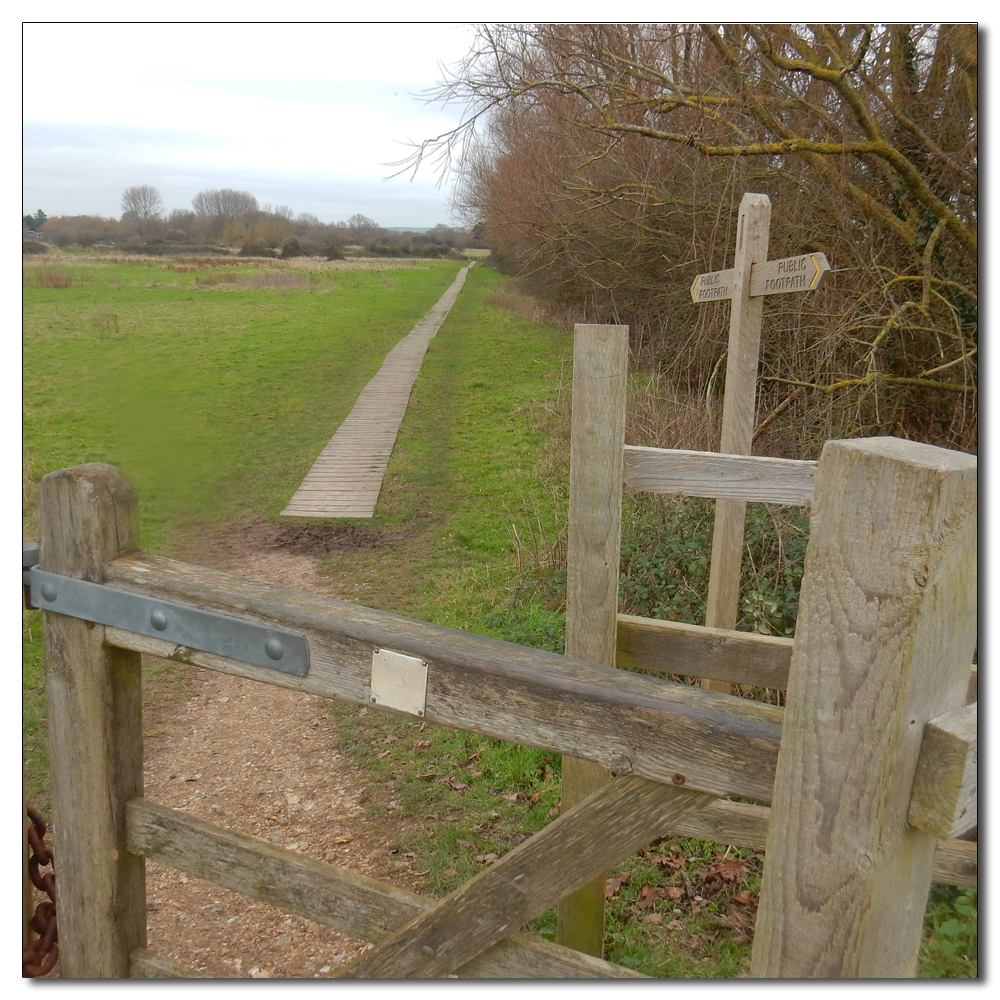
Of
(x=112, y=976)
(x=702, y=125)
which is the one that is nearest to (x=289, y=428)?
(x=702, y=125)

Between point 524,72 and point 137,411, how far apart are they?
413 cm

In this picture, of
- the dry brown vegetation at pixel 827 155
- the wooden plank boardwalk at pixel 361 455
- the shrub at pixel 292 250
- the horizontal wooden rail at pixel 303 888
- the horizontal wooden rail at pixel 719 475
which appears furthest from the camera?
Answer: the wooden plank boardwalk at pixel 361 455

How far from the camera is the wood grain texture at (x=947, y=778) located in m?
0.93

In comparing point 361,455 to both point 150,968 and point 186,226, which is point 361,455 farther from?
point 150,968

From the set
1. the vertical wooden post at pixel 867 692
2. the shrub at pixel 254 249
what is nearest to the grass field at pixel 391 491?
the shrub at pixel 254 249

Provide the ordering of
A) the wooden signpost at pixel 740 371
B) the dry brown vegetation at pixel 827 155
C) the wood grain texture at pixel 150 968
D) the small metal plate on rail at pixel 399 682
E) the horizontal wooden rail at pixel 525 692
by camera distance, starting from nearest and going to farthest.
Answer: the horizontal wooden rail at pixel 525 692 < the small metal plate on rail at pixel 399 682 < the wood grain texture at pixel 150 968 < the wooden signpost at pixel 740 371 < the dry brown vegetation at pixel 827 155

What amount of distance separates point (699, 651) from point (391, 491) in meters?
6.56

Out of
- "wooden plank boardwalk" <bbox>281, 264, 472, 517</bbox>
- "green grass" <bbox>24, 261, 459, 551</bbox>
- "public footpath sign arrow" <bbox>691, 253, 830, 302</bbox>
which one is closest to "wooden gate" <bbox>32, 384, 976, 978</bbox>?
"green grass" <bbox>24, 261, 459, 551</bbox>

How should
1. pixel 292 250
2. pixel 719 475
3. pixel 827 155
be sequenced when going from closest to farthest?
pixel 719 475 < pixel 292 250 < pixel 827 155

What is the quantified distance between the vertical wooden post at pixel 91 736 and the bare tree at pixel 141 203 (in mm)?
2837

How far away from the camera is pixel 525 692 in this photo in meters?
1.19

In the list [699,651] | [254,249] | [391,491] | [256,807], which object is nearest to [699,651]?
[699,651]

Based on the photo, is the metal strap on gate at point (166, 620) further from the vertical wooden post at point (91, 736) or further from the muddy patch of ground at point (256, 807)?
the muddy patch of ground at point (256, 807)

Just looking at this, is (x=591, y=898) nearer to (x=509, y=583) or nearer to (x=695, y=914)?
(x=695, y=914)
